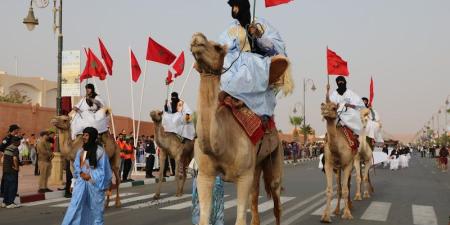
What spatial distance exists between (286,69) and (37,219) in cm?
670

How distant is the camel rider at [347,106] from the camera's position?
1180 cm

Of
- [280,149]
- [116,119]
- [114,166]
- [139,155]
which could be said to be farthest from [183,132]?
[116,119]

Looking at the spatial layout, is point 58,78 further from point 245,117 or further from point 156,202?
point 245,117

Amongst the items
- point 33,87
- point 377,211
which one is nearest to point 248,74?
point 377,211

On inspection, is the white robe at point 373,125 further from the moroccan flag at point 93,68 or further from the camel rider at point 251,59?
the camel rider at point 251,59

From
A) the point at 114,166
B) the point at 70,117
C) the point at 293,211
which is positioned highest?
the point at 70,117

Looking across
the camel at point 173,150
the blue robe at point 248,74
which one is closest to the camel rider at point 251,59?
the blue robe at point 248,74

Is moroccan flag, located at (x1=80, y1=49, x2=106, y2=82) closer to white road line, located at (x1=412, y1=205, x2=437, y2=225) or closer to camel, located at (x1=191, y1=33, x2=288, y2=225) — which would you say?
white road line, located at (x1=412, y1=205, x2=437, y2=225)

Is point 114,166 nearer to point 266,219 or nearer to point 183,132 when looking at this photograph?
point 183,132

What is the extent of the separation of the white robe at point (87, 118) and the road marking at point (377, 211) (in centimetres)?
568

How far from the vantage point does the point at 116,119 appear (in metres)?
47.4

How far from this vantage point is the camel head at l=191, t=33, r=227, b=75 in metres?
4.97

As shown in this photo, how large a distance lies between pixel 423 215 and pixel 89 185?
22.8ft

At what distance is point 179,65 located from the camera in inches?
920
